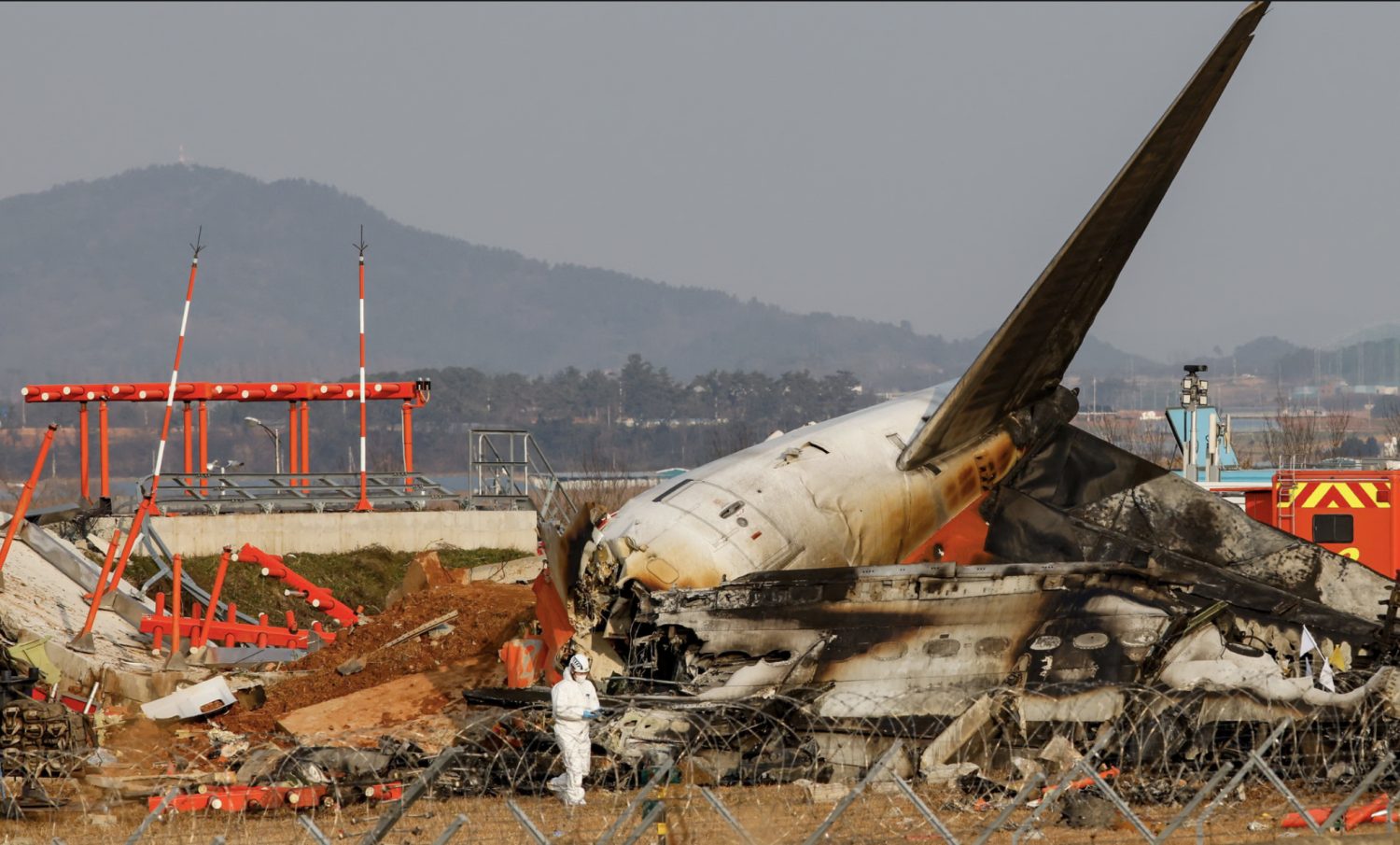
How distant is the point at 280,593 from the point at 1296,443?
185 ft

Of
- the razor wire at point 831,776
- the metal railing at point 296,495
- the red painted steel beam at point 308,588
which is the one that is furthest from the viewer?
the metal railing at point 296,495

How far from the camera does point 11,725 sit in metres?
16.4

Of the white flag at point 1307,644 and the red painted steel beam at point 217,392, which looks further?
the red painted steel beam at point 217,392

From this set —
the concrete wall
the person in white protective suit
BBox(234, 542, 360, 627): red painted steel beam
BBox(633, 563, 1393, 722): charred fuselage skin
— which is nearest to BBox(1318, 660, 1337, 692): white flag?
BBox(633, 563, 1393, 722): charred fuselage skin

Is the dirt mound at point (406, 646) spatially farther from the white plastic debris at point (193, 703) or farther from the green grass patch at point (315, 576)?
the green grass patch at point (315, 576)

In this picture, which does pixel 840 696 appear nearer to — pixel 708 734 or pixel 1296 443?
pixel 708 734

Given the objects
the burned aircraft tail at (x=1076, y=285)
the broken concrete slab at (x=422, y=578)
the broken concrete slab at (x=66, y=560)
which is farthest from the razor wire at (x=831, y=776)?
the broken concrete slab at (x=66, y=560)

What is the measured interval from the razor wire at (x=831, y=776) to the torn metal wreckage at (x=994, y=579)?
90mm

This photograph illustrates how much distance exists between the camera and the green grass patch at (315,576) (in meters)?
30.6

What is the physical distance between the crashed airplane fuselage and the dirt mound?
5.58 metres

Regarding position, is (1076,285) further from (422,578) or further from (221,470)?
(221,470)

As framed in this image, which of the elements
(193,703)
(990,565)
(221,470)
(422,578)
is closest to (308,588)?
(422,578)

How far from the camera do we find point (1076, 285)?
63.7 ft

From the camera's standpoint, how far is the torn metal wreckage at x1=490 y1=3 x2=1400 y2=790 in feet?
48.6
